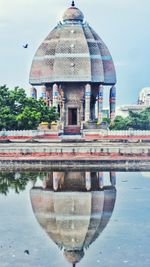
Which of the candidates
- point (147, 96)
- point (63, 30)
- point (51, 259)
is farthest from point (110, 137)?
Answer: point (147, 96)

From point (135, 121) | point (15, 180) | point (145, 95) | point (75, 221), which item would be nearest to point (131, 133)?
A: point (135, 121)

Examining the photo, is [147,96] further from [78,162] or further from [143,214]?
[143,214]

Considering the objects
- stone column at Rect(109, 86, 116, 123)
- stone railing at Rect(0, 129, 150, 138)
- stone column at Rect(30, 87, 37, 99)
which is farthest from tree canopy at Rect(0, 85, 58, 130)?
stone column at Rect(109, 86, 116, 123)

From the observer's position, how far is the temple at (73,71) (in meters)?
48.2

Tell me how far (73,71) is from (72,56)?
136 cm

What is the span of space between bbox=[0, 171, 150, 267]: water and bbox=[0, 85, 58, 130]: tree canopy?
15.4m

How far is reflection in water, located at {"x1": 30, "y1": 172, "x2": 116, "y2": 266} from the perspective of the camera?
11.9m

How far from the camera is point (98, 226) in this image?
510 inches

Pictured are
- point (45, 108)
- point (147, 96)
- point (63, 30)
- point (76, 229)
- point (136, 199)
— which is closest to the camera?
point (76, 229)

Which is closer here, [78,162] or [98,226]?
[98,226]

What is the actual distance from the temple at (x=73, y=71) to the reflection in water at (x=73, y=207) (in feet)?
87.6

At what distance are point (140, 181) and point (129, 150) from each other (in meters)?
7.11

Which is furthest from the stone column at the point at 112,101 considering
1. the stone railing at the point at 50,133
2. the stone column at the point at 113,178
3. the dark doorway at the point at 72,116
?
the stone column at the point at 113,178

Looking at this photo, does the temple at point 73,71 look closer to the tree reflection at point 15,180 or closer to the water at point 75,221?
the tree reflection at point 15,180
